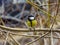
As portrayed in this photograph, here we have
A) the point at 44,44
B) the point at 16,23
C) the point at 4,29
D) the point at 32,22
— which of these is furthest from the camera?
the point at 16,23

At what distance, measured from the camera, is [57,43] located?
360cm

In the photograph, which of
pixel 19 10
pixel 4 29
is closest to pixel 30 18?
pixel 4 29

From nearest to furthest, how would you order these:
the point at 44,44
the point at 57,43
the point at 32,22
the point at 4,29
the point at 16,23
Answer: the point at 4,29
the point at 32,22
the point at 44,44
the point at 57,43
the point at 16,23

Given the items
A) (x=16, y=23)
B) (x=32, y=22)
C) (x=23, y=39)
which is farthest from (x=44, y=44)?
(x=16, y=23)

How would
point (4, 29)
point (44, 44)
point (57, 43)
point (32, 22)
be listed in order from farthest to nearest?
point (57, 43) < point (44, 44) < point (32, 22) < point (4, 29)

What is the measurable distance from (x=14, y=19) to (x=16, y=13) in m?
0.39

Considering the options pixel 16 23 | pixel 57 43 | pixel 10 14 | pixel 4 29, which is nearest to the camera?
pixel 4 29

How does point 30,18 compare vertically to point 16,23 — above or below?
above

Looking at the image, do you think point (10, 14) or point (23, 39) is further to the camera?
point (10, 14)

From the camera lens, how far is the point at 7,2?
16.5ft

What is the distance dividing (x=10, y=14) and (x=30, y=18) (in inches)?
106

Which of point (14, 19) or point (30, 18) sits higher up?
point (30, 18)

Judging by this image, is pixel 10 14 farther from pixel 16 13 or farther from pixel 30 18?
pixel 30 18

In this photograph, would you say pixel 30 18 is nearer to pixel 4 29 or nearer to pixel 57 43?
pixel 4 29
